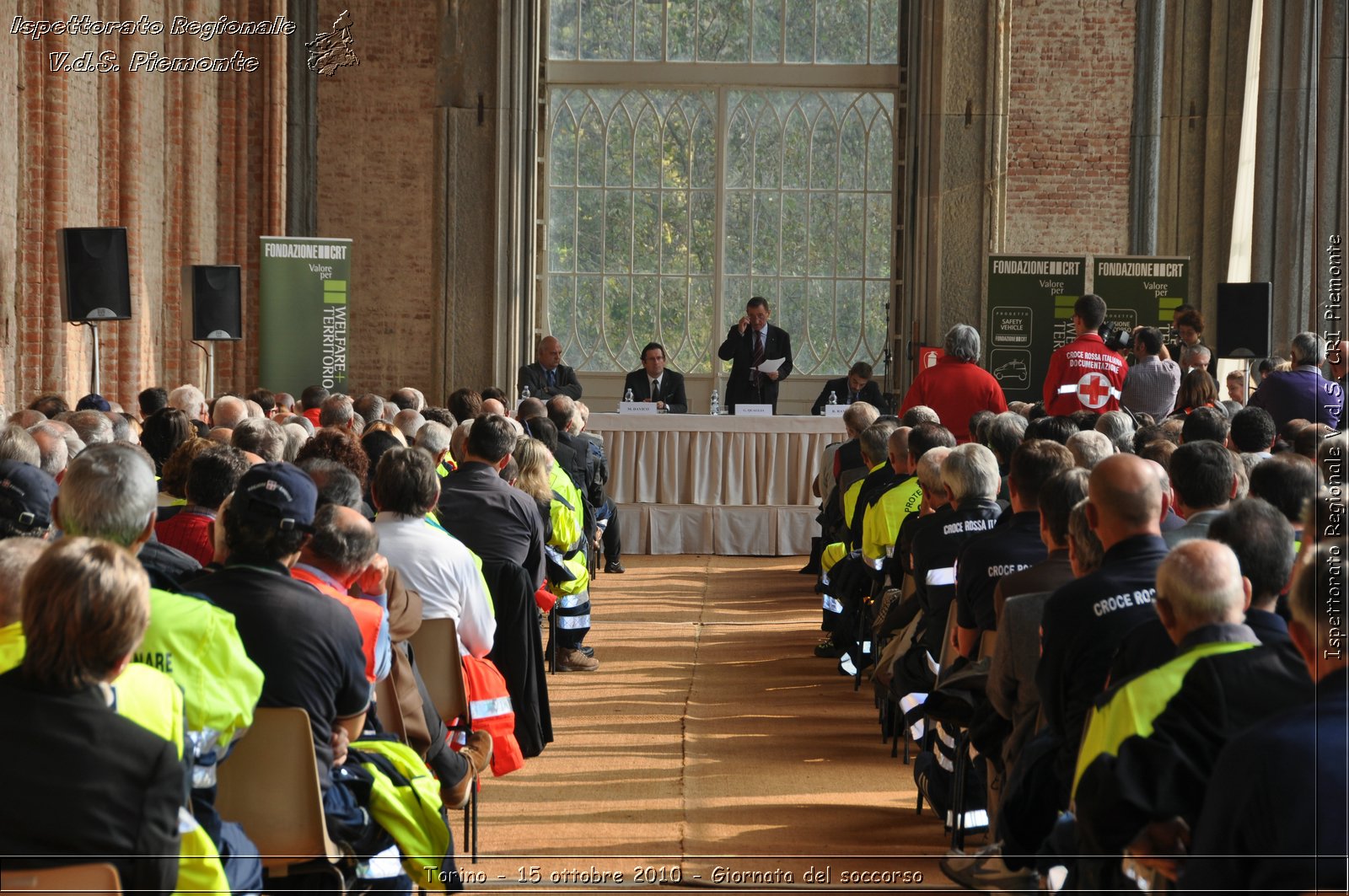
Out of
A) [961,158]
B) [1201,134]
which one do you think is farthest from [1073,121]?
[961,158]

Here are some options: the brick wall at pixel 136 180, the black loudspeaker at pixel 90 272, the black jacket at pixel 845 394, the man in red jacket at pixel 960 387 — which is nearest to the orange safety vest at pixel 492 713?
the man in red jacket at pixel 960 387

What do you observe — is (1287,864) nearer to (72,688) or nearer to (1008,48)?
(72,688)

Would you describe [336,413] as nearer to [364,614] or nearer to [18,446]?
[18,446]

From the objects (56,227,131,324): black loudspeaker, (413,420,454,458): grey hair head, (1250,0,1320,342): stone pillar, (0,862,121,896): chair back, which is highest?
(1250,0,1320,342): stone pillar

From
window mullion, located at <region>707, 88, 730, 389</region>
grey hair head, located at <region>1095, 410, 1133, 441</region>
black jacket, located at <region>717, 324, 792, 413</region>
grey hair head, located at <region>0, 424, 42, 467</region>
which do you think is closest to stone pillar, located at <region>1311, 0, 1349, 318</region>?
black jacket, located at <region>717, 324, 792, 413</region>

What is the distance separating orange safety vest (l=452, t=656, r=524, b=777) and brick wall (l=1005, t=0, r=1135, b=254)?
39.5 ft

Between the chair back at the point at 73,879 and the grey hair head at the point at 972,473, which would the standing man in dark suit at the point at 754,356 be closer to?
the grey hair head at the point at 972,473

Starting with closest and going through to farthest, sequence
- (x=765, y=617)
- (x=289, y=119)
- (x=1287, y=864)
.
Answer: (x=1287, y=864) → (x=765, y=617) → (x=289, y=119)

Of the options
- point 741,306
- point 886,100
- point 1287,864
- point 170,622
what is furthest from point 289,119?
point 1287,864

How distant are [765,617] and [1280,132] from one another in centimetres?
626

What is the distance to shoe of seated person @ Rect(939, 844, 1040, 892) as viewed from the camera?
3217mm

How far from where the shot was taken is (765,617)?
899cm

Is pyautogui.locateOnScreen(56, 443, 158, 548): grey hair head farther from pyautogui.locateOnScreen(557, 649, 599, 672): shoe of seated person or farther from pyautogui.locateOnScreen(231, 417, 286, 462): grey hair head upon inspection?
pyautogui.locateOnScreen(557, 649, 599, 672): shoe of seated person

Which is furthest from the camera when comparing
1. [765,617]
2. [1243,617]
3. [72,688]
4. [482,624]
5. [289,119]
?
[289,119]
